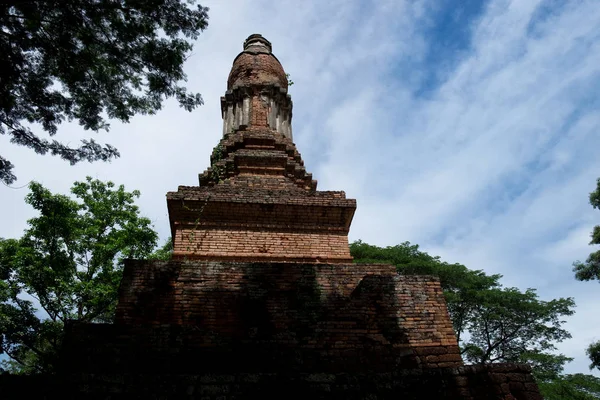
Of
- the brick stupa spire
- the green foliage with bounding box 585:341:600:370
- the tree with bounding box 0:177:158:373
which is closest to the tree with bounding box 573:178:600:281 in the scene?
the green foliage with bounding box 585:341:600:370

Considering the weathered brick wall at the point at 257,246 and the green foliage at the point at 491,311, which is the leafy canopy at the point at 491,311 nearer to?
the green foliage at the point at 491,311

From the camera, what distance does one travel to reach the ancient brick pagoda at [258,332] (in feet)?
12.5

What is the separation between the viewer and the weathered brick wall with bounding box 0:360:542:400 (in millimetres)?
3654

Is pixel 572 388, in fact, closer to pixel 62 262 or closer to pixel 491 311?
pixel 491 311

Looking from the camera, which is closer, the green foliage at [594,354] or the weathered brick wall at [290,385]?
the weathered brick wall at [290,385]

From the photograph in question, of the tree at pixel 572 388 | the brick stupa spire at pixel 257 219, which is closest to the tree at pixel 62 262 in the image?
the brick stupa spire at pixel 257 219

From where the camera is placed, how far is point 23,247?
15.4 metres

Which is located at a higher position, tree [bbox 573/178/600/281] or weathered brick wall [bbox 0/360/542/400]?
tree [bbox 573/178/600/281]

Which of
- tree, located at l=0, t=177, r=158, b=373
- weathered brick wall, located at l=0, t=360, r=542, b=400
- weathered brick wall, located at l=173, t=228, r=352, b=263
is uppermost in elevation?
tree, located at l=0, t=177, r=158, b=373

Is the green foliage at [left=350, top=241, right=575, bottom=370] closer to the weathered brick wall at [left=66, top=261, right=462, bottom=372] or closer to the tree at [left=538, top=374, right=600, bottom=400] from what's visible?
the tree at [left=538, top=374, right=600, bottom=400]

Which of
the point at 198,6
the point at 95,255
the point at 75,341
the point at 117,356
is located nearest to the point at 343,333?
the point at 117,356

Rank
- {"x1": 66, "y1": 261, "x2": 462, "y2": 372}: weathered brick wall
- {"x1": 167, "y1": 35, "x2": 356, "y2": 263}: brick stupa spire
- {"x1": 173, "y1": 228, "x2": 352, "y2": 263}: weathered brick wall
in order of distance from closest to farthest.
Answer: {"x1": 66, "y1": 261, "x2": 462, "y2": 372}: weathered brick wall, {"x1": 173, "y1": 228, "x2": 352, "y2": 263}: weathered brick wall, {"x1": 167, "y1": 35, "x2": 356, "y2": 263}: brick stupa spire

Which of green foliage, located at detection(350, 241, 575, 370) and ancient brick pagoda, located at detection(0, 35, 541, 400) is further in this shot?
green foliage, located at detection(350, 241, 575, 370)

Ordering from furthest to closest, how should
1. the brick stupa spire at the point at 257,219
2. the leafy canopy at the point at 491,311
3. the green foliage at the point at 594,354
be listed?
the leafy canopy at the point at 491,311
the green foliage at the point at 594,354
the brick stupa spire at the point at 257,219
